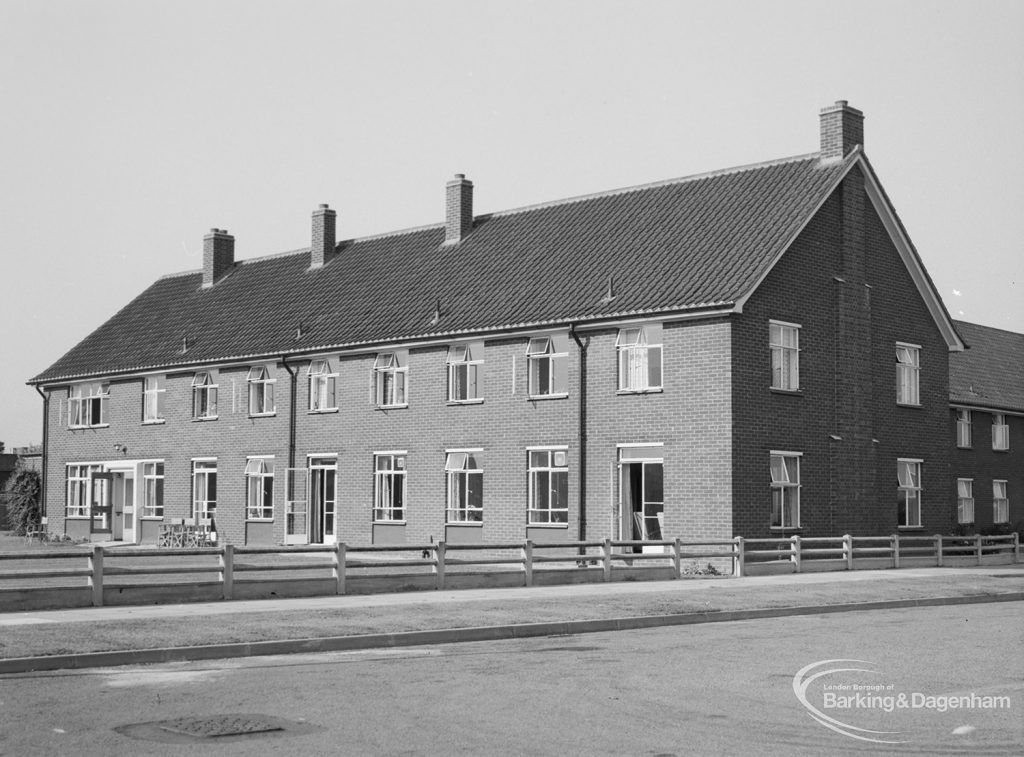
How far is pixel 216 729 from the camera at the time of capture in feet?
35.2

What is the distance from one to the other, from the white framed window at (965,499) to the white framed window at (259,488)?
73.5 feet

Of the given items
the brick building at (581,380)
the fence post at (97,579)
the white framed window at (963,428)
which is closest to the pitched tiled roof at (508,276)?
the brick building at (581,380)

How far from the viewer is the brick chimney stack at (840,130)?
35750mm

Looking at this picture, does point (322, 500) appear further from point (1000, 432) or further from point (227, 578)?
point (1000, 432)

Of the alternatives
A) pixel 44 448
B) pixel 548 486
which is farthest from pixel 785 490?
pixel 44 448

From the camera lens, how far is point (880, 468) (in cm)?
3681

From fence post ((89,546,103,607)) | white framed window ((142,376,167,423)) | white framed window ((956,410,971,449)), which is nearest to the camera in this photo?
fence post ((89,546,103,607))

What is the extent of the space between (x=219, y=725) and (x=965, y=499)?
40.9 metres

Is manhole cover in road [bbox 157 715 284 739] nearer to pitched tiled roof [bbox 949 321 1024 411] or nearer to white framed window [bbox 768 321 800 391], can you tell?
white framed window [bbox 768 321 800 391]

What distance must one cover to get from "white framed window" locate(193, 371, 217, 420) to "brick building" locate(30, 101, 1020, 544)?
8 centimetres

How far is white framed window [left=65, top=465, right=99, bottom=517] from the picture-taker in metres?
49.5

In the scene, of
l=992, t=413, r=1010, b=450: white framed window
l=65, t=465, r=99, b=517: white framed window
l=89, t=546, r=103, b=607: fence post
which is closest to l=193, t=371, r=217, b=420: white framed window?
l=65, t=465, r=99, b=517: white framed window

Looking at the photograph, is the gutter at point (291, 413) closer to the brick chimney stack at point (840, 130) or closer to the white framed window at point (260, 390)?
the white framed window at point (260, 390)

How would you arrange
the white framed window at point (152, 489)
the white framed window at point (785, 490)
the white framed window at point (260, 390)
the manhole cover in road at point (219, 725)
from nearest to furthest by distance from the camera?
the manhole cover in road at point (219, 725), the white framed window at point (785, 490), the white framed window at point (260, 390), the white framed window at point (152, 489)
